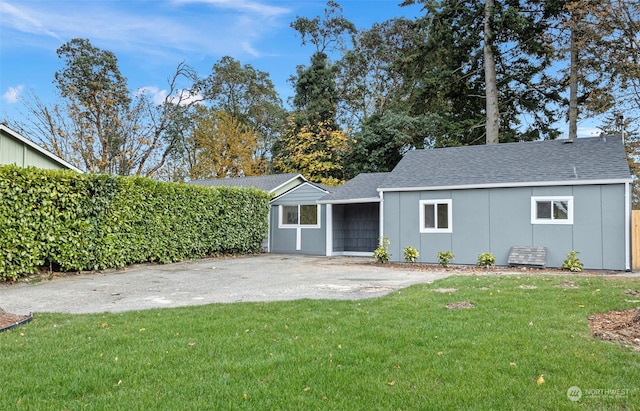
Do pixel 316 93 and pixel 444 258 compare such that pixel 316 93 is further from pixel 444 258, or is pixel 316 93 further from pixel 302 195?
pixel 444 258

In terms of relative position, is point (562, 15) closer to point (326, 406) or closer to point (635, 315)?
point (635, 315)

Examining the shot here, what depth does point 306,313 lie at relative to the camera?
591cm

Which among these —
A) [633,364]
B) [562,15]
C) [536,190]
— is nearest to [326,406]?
[633,364]

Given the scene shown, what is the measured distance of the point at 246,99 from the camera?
37188 mm

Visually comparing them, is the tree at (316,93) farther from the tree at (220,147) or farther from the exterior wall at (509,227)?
the exterior wall at (509,227)

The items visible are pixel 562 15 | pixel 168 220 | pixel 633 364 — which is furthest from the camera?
pixel 562 15

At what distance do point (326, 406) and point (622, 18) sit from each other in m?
19.2

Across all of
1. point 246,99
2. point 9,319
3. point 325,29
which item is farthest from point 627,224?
point 246,99

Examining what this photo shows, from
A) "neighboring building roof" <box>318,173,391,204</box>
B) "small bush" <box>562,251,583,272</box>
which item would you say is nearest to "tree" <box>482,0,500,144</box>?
"neighboring building roof" <box>318,173,391,204</box>

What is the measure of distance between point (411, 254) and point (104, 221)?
914 centimetres

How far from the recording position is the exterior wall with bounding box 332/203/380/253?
737 inches

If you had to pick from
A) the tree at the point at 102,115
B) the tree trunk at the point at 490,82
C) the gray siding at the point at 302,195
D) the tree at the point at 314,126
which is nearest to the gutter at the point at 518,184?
the gray siding at the point at 302,195

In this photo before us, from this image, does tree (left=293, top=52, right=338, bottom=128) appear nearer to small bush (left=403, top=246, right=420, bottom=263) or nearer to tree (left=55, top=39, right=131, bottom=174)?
tree (left=55, top=39, right=131, bottom=174)

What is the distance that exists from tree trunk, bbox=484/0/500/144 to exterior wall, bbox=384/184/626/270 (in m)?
8.09
